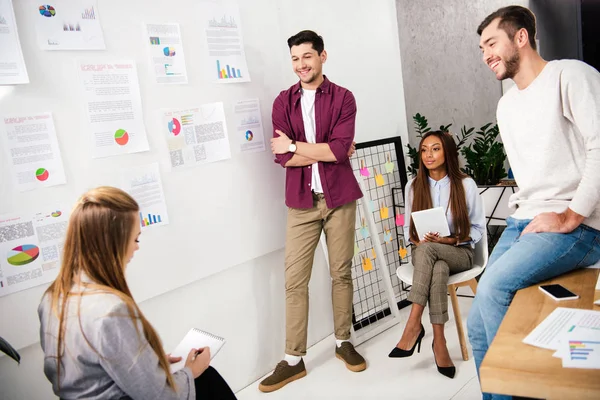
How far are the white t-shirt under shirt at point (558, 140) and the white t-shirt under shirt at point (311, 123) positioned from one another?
104 centimetres

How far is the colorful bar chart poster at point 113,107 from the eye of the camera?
6.98ft

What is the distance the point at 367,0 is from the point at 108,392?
115 inches

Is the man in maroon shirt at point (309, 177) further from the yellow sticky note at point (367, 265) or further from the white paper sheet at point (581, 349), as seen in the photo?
the white paper sheet at point (581, 349)

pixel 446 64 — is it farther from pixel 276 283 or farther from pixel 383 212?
pixel 276 283

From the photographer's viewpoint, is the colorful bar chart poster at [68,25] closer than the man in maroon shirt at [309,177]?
Yes

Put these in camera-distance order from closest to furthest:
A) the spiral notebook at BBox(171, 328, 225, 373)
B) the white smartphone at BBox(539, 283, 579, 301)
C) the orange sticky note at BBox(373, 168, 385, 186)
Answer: the white smartphone at BBox(539, 283, 579, 301), the spiral notebook at BBox(171, 328, 225, 373), the orange sticky note at BBox(373, 168, 385, 186)

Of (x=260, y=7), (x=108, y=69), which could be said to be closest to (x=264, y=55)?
(x=260, y=7)

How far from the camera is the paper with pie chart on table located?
1.89m

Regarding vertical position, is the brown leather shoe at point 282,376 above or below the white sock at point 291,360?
below

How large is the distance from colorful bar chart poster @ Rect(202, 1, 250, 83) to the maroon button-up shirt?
27 cm

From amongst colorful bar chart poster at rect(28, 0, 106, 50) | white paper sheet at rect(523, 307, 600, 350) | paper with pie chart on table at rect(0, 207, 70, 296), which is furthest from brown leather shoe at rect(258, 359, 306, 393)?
colorful bar chart poster at rect(28, 0, 106, 50)

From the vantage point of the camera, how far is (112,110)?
219 centimetres

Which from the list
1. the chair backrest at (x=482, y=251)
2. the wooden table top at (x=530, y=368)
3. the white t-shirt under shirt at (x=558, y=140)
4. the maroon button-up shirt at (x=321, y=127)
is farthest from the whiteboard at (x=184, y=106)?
the wooden table top at (x=530, y=368)

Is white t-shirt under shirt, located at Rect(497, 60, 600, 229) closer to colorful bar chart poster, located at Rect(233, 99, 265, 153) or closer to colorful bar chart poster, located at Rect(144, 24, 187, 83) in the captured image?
colorful bar chart poster, located at Rect(233, 99, 265, 153)
